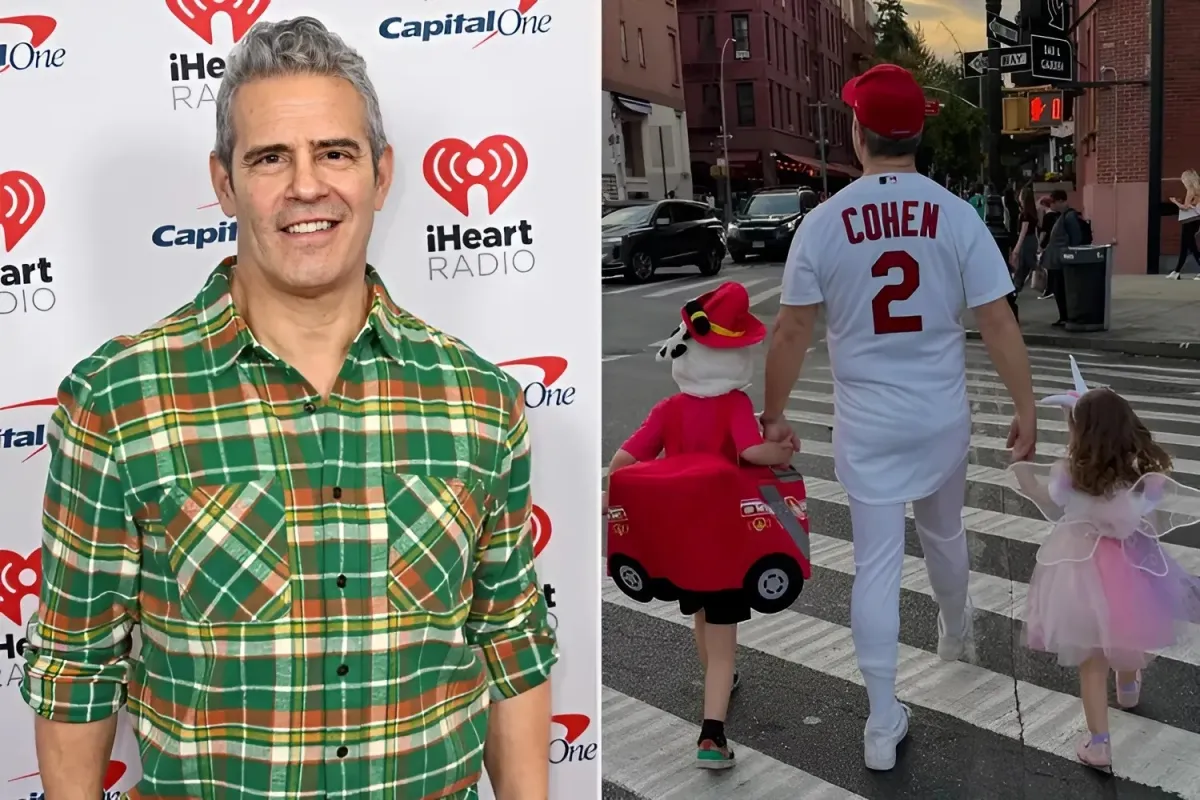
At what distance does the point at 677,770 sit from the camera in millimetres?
3980

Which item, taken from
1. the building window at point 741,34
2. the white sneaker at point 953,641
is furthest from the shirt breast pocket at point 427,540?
the building window at point 741,34

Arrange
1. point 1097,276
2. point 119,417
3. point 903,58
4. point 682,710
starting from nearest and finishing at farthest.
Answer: point 119,417, point 682,710, point 1097,276, point 903,58

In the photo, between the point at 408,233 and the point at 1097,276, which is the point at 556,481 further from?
the point at 1097,276

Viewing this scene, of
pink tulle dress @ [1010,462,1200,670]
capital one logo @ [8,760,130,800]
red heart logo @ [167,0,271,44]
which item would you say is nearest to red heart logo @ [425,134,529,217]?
red heart logo @ [167,0,271,44]

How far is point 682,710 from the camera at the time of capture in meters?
4.48

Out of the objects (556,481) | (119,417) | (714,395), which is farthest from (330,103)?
(714,395)

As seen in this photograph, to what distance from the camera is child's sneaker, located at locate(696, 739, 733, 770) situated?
3.94 m

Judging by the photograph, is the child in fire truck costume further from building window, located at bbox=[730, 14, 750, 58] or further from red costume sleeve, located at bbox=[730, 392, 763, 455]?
building window, located at bbox=[730, 14, 750, 58]

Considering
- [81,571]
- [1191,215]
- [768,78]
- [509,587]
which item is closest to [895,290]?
[509,587]

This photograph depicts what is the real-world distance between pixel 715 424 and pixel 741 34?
2472cm

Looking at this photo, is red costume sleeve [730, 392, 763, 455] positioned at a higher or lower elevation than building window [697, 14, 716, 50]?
lower

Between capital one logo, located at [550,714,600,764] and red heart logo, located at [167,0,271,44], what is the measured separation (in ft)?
5.23

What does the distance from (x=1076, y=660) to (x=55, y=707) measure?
3.05 metres

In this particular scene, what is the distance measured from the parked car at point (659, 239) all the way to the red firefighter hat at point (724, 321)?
1881cm
